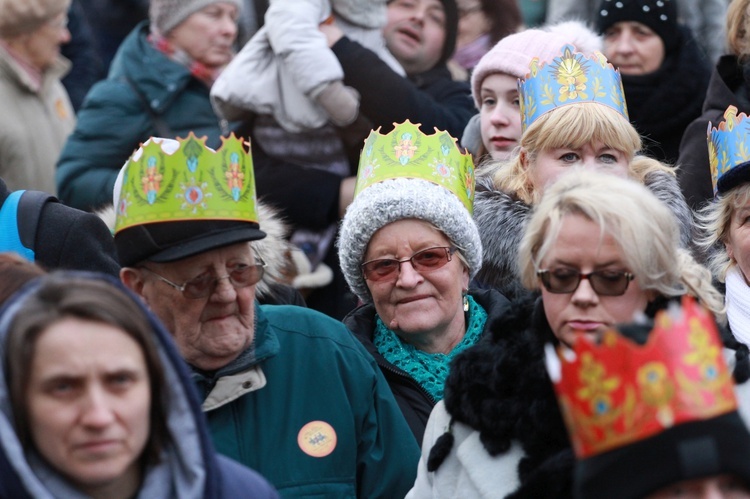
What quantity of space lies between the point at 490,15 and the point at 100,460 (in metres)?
5.42

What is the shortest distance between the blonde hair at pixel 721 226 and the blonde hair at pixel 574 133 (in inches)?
16.6

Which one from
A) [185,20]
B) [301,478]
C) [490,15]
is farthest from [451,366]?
[490,15]

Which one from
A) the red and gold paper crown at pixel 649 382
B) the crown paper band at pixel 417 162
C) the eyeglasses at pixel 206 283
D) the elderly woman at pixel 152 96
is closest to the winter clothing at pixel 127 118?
the elderly woman at pixel 152 96

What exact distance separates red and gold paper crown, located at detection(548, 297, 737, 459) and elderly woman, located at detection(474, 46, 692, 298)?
7.24ft

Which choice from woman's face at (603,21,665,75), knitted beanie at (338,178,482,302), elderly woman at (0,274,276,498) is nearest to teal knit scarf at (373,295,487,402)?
knitted beanie at (338,178,482,302)

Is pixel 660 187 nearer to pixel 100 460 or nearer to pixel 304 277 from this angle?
pixel 304 277

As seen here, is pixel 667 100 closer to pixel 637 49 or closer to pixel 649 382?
pixel 637 49

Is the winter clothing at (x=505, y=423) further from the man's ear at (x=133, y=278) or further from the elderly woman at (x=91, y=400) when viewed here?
the man's ear at (x=133, y=278)

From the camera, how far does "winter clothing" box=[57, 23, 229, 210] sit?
278 inches

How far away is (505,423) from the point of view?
398cm

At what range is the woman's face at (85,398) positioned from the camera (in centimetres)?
331

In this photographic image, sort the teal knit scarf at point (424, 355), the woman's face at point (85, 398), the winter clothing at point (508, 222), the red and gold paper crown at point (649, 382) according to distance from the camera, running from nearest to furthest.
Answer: the red and gold paper crown at point (649, 382) → the woman's face at point (85, 398) → the teal knit scarf at point (424, 355) → the winter clothing at point (508, 222)

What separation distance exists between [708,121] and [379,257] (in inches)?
74.5

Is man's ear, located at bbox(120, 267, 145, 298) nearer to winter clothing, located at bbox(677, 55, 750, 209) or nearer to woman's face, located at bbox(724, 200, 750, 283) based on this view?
woman's face, located at bbox(724, 200, 750, 283)
